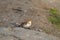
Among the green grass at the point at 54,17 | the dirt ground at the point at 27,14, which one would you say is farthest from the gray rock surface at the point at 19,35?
the green grass at the point at 54,17

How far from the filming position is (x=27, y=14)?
6918 millimetres

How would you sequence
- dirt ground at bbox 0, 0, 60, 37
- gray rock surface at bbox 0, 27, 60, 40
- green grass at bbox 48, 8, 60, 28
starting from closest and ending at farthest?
1. gray rock surface at bbox 0, 27, 60, 40
2. dirt ground at bbox 0, 0, 60, 37
3. green grass at bbox 48, 8, 60, 28

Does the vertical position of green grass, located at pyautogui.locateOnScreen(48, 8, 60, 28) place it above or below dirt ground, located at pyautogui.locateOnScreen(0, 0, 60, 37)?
below

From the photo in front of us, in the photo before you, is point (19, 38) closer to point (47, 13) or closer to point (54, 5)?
point (47, 13)

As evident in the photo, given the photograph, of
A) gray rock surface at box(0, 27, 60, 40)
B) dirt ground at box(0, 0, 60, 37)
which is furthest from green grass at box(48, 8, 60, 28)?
gray rock surface at box(0, 27, 60, 40)

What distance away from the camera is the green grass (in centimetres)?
723

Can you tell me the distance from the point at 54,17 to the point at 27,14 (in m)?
1.09

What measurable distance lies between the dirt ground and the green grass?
0.15 meters

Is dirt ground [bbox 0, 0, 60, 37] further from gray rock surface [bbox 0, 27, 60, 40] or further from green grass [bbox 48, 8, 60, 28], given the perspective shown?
gray rock surface [bbox 0, 27, 60, 40]

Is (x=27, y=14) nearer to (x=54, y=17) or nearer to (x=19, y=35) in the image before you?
(x=54, y=17)

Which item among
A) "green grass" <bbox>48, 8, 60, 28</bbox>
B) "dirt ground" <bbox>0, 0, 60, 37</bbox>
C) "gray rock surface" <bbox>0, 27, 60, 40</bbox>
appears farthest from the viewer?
"green grass" <bbox>48, 8, 60, 28</bbox>

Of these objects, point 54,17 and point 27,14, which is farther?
point 54,17

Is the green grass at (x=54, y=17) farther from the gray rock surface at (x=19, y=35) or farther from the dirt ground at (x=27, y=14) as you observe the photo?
the gray rock surface at (x=19, y=35)

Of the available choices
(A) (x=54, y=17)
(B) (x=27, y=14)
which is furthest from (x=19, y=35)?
(A) (x=54, y=17)
